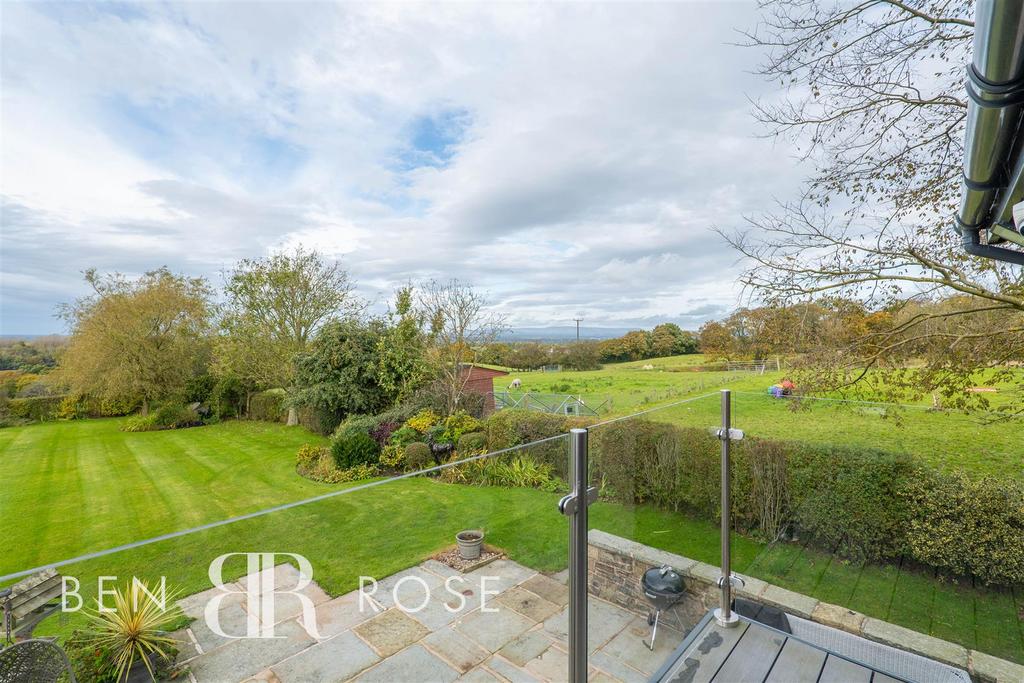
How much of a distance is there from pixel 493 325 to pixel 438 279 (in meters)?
2.04

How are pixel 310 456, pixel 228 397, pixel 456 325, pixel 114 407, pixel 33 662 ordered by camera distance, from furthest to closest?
pixel 114 407 < pixel 228 397 < pixel 456 325 < pixel 310 456 < pixel 33 662

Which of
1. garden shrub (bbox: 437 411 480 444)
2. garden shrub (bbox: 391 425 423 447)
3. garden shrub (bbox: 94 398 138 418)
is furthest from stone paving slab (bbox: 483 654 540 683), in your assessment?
garden shrub (bbox: 94 398 138 418)

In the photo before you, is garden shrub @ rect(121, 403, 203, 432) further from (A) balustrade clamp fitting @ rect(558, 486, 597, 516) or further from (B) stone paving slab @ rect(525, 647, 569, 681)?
(A) balustrade clamp fitting @ rect(558, 486, 597, 516)

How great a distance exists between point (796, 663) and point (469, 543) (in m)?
1.65

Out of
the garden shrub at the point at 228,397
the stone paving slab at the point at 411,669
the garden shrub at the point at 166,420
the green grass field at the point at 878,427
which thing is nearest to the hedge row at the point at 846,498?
the green grass field at the point at 878,427

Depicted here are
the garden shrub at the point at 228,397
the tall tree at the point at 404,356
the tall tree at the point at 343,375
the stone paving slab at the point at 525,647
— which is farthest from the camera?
the garden shrub at the point at 228,397

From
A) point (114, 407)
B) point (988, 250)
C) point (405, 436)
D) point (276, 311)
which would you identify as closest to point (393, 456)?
point (405, 436)

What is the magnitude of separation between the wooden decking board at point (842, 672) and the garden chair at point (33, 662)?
112 inches

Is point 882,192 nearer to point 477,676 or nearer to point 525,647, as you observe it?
point 525,647

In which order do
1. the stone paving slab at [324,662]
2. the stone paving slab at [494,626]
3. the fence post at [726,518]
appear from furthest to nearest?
the fence post at [726,518] < the stone paving slab at [494,626] < the stone paving slab at [324,662]

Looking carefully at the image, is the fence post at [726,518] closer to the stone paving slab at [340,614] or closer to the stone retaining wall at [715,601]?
the stone retaining wall at [715,601]

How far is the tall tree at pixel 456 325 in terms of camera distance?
11180 millimetres

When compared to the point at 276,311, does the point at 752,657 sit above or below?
below

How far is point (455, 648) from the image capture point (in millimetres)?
2061
